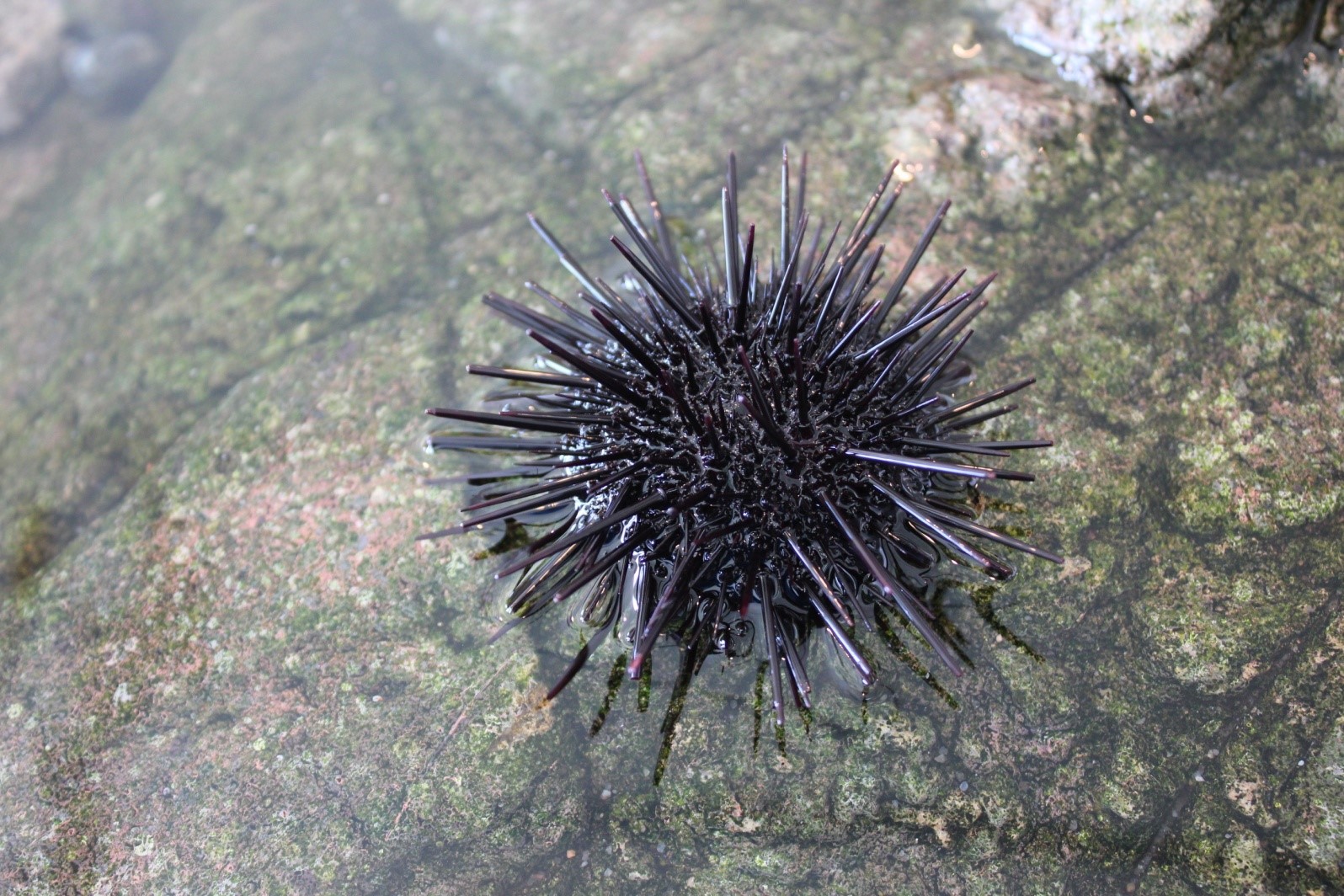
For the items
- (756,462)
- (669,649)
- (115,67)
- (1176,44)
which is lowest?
(115,67)

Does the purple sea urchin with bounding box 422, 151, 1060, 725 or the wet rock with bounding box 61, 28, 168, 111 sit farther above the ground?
the purple sea urchin with bounding box 422, 151, 1060, 725

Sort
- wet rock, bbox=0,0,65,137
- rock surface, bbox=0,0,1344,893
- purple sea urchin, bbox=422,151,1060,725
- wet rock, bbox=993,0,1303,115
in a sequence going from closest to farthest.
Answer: purple sea urchin, bbox=422,151,1060,725 < rock surface, bbox=0,0,1344,893 < wet rock, bbox=993,0,1303,115 < wet rock, bbox=0,0,65,137

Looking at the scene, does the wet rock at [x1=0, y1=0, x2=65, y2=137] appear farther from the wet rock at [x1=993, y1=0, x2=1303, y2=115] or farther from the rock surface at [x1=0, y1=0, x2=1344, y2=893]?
the wet rock at [x1=993, y1=0, x2=1303, y2=115]

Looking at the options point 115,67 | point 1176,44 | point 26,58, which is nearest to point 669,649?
point 1176,44

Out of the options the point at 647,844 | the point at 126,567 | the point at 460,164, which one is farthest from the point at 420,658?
the point at 460,164

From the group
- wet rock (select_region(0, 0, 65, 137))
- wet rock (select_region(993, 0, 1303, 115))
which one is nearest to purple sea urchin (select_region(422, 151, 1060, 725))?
wet rock (select_region(993, 0, 1303, 115))

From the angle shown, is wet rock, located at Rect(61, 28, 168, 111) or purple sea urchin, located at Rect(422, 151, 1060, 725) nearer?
purple sea urchin, located at Rect(422, 151, 1060, 725)

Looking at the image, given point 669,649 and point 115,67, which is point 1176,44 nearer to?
point 669,649
